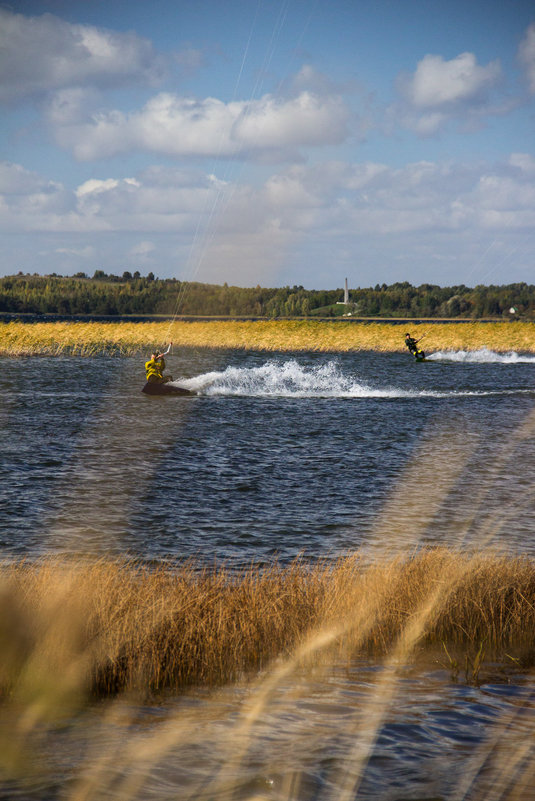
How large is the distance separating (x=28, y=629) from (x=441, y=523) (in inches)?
383

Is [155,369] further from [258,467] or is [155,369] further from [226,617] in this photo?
[226,617]

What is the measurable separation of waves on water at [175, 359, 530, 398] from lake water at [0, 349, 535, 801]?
11.0 inches

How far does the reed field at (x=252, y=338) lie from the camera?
7362 cm

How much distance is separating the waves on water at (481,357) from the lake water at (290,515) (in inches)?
944

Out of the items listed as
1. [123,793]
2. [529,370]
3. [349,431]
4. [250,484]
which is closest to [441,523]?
[250,484]

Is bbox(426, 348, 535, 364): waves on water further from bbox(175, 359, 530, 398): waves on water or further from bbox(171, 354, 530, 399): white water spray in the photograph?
bbox(175, 359, 530, 398): waves on water

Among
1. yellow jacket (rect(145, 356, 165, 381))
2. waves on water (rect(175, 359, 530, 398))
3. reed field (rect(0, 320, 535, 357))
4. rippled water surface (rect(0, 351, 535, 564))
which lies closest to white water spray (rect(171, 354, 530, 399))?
waves on water (rect(175, 359, 530, 398))

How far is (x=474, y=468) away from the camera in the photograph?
74.0ft

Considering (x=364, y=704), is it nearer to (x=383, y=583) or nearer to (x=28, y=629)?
(x=383, y=583)

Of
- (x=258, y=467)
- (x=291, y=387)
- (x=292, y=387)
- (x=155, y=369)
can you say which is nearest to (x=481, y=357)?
(x=292, y=387)

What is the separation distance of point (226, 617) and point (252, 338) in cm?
7451

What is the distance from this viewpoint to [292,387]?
46.7 meters

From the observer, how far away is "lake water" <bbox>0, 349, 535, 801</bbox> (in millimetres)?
6660

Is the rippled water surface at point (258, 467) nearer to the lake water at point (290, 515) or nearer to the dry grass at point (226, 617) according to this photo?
the lake water at point (290, 515)
